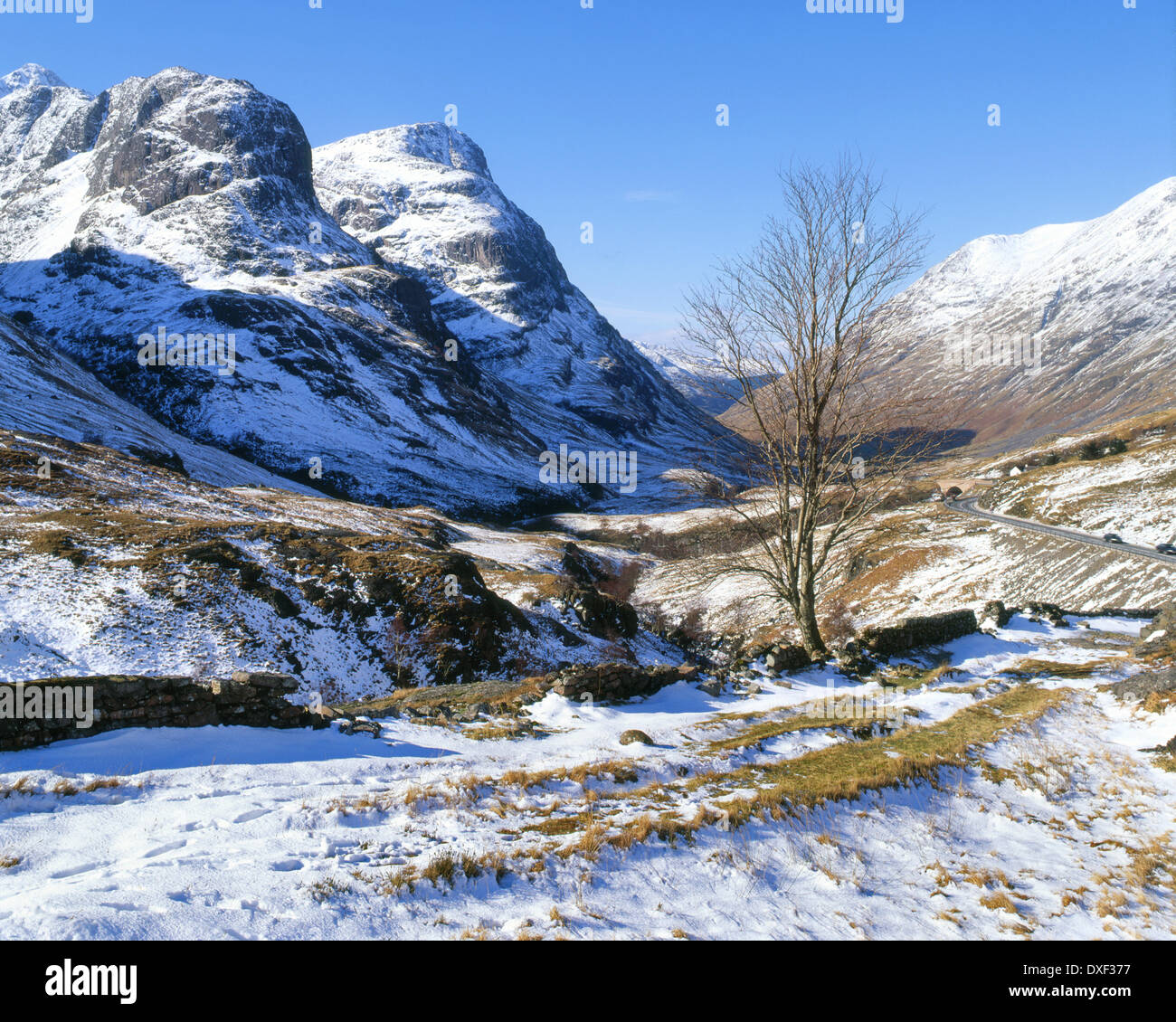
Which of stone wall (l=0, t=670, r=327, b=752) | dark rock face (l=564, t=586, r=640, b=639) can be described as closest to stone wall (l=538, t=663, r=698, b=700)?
stone wall (l=0, t=670, r=327, b=752)

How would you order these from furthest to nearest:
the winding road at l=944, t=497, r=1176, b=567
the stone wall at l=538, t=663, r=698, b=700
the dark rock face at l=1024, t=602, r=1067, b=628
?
the winding road at l=944, t=497, r=1176, b=567, the dark rock face at l=1024, t=602, r=1067, b=628, the stone wall at l=538, t=663, r=698, b=700

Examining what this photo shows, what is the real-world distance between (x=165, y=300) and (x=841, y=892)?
231 metres

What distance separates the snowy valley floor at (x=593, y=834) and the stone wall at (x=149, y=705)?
477 mm

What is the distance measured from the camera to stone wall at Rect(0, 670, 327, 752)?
10.9m

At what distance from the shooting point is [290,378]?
169 meters

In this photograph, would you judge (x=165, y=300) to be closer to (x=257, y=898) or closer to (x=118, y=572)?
(x=118, y=572)

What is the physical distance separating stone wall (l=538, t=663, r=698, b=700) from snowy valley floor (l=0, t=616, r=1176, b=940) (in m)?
2.39

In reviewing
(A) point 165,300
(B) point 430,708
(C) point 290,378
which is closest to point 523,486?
(C) point 290,378

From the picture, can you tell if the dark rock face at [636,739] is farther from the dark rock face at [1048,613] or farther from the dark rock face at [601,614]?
the dark rock face at [601,614]

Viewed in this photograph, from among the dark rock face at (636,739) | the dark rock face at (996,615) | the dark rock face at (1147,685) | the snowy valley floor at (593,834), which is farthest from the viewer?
the dark rock face at (996,615)

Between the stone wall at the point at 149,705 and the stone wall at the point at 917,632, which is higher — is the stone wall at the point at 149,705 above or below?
above

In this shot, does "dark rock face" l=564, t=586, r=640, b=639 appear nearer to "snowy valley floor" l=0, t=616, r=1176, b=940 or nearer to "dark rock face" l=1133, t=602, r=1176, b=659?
"dark rock face" l=1133, t=602, r=1176, b=659

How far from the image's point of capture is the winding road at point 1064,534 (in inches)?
1861

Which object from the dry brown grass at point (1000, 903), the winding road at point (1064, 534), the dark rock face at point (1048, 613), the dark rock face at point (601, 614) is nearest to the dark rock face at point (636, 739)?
the dry brown grass at point (1000, 903)
